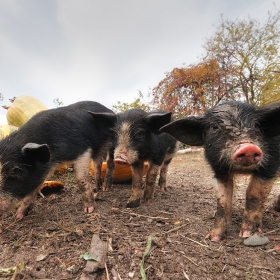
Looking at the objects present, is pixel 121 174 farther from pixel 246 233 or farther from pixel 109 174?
pixel 246 233

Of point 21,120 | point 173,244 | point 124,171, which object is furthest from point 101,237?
point 21,120

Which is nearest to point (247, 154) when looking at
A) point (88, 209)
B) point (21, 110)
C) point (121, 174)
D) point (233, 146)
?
point (233, 146)

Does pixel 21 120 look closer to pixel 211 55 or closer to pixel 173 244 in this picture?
pixel 173 244

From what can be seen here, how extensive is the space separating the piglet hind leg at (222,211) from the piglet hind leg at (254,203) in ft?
0.59

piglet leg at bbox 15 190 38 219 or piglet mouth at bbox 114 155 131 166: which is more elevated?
piglet mouth at bbox 114 155 131 166

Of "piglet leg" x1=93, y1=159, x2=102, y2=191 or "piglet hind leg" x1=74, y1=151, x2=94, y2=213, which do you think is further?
"piglet leg" x1=93, y1=159, x2=102, y2=191

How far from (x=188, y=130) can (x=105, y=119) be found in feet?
4.65

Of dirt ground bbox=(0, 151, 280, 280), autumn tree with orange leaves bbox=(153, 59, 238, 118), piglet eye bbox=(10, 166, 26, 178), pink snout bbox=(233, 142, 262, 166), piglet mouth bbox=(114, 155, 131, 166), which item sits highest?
autumn tree with orange leaves bbox=(153, 59, 238, 118)

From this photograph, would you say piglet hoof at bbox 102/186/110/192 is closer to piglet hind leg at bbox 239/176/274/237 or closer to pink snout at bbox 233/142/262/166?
piglet hind leg at bbox 239/176/274/237

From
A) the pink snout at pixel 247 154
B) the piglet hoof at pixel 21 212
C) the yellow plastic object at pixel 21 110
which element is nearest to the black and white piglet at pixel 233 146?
the pink snout at pixel 247 154

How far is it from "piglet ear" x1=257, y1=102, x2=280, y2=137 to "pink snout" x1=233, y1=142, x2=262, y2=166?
56cm

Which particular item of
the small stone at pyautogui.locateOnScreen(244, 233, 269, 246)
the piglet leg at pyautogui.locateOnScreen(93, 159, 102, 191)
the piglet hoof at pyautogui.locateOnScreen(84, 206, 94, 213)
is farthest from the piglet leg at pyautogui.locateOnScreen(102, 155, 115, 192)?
the small stone at pyautogui.locateOnScreen(244, 233, 269, 246)

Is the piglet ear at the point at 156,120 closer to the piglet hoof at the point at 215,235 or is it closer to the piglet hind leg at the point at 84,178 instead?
the piglet hind leg at the point at 84,178

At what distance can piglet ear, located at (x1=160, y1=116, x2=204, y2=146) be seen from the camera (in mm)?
2785
